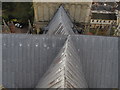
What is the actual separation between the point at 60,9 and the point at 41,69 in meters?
10.1

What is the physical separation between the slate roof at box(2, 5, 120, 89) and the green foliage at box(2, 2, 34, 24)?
25.8 meters

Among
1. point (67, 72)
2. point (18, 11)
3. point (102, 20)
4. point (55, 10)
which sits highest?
point (55, 10)

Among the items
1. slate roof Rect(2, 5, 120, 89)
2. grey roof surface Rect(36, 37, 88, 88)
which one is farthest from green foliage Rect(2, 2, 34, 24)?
grey roof surface Rect(36, 37, 88, 88)

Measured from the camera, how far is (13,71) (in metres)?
16.6

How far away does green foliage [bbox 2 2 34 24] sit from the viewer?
42781 mm

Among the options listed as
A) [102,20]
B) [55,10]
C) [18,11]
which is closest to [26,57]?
[55,10]

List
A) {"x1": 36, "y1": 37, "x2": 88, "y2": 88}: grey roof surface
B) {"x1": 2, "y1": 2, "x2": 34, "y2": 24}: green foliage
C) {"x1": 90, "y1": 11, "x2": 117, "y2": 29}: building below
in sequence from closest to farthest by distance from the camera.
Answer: {"x1": 36, "y1": 37, "x2": 88, "y2": 88}: grey roof surface, {"x1": 90, "y1": 11, "x2": 117, "y2": 29}: building below, {"x1": 2, "y1": 2, "x2": 34, "y2": 24}: green foliage

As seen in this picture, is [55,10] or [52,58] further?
[55,10]

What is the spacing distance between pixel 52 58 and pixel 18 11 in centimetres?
2978

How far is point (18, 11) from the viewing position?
4478 cm

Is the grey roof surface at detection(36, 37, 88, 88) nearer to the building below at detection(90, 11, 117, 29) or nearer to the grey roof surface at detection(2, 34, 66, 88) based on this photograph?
the grey roof surface at detection(2, 34, 66, 88)

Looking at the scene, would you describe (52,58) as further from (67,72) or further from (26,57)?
(67,72)

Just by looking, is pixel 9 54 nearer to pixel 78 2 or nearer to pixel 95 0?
pixel 78 2

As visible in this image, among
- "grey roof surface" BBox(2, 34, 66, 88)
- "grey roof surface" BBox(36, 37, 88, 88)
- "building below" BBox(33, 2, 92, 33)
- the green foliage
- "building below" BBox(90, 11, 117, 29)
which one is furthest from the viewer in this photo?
the green foliage
